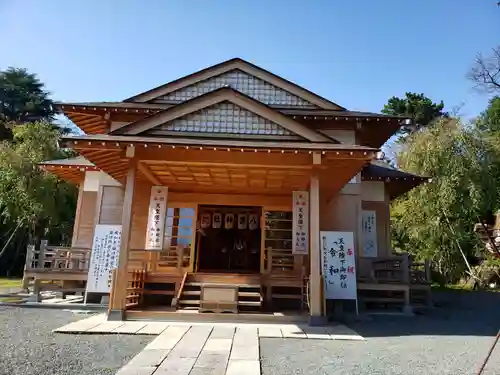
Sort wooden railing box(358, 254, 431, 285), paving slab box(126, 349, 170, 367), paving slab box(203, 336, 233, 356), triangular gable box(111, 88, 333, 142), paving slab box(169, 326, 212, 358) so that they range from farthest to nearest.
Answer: wooden railing box(358, 254, 431, 285) < triangular gable box(111, 88, 333, 142) < paving slab box(203, 336, 233, 356) < paving slab box(169, 326, 212, 358) < paving slab box(126, 349, 170, 367)

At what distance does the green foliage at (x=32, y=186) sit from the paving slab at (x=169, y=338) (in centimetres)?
1419

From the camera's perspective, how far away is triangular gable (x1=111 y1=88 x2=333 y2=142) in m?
7.84

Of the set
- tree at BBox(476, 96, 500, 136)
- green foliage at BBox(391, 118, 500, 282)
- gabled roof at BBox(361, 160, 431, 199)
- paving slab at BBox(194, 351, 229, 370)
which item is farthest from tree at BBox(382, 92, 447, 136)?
paving slab at BBox(194, 351, 229, 370)

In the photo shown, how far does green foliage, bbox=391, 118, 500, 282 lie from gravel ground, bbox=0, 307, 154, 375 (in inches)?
578

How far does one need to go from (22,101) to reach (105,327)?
2933cm

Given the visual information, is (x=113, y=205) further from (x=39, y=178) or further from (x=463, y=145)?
(x=463, y=145)

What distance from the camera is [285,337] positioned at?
20.3ft

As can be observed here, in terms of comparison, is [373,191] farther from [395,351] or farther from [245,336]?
[245,336]

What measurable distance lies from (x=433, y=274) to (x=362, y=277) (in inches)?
399

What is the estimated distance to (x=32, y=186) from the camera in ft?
59.6

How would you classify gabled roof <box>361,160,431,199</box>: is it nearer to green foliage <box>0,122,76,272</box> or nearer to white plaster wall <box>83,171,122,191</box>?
white plaster wall <box>83,171,122,191</box>

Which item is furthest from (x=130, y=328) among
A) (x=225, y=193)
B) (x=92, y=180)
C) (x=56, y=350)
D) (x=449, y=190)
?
(x=449, y=190)

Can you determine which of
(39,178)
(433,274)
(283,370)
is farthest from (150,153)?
(433,274)

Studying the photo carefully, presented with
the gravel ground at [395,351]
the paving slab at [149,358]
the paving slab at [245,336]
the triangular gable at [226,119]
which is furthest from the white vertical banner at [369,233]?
the paving slab at [149,358]
